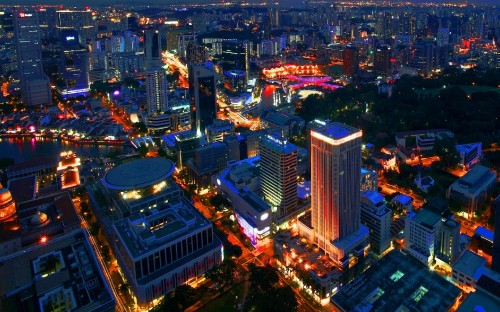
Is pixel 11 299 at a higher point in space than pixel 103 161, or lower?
lower

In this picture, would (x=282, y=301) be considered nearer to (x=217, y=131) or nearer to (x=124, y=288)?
(x=124, y=288)

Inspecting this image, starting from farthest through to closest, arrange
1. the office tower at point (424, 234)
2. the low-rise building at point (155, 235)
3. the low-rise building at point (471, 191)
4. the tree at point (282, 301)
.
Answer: the low-rise building at point (471, 191) → the office tower at point (424, 234) → the low-rise building at point (155, 235) → the tree at point (282, 301)

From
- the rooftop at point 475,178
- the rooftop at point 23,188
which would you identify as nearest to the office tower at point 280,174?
the rooftop at point 475,178

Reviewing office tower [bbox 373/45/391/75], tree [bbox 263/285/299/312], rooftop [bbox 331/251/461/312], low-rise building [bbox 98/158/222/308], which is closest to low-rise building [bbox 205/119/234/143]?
low-rise building [bbox 98/158/222/308]

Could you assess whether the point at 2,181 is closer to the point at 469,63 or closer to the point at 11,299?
the point at 11,299

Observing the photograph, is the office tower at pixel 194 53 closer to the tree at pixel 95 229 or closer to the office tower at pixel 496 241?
the tree at pixel 95 229

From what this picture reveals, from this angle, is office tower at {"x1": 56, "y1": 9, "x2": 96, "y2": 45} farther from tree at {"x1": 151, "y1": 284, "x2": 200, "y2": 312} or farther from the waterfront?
tree at {"x1": 151, "y1": 284, "x2": 200, "y2": 312}

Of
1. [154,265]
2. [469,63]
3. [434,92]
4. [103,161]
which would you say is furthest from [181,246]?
[469,63]
